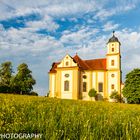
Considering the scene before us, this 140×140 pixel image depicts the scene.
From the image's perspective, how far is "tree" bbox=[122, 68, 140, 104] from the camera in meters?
66.4

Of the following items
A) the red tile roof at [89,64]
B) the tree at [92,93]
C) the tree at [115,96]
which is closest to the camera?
the tree at [115,96]

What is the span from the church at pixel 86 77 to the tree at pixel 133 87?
32.5 feet

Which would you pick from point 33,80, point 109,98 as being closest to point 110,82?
point 109,98

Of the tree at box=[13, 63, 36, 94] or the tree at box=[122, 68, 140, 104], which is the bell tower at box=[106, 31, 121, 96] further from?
the tree at box=[13, 63, 36, 94]

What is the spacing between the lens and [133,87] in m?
67.3

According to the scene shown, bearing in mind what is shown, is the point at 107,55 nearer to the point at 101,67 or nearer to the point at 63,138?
the point at 101,67

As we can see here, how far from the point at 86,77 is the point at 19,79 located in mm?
18924

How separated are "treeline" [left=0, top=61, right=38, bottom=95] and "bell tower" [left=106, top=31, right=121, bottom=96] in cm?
2060

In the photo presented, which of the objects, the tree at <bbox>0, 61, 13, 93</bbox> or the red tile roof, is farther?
the tree at <bbox>0, 61, 13, 93</bbox>

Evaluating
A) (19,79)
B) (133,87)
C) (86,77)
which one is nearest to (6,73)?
(19,79)

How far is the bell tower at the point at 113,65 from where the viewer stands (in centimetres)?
7981

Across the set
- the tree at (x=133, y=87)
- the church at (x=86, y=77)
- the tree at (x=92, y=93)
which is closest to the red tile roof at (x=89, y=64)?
the church at (x=86, y=77)

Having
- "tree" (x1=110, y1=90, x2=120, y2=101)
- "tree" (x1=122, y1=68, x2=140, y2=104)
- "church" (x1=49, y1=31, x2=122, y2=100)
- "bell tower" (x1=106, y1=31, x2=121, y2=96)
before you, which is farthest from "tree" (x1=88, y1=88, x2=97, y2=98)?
"tree" (x1=122, y1=68, x2=140, y2=104)

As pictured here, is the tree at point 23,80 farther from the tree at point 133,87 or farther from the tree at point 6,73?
the tree at point 133,87
